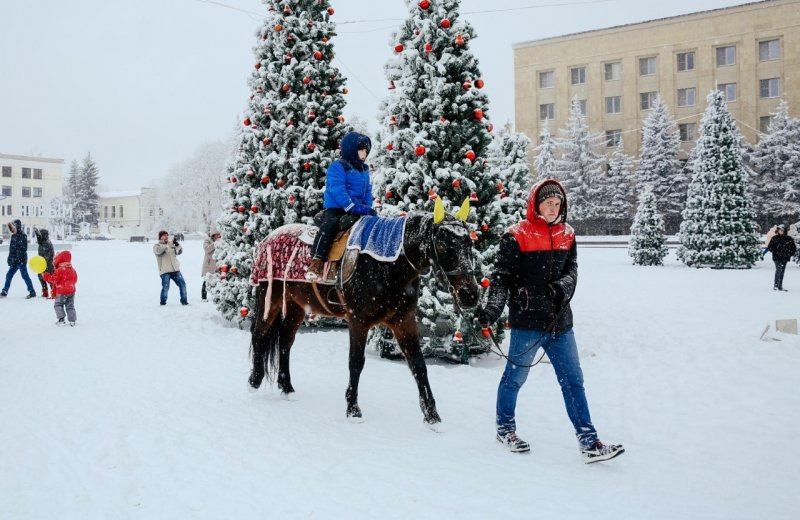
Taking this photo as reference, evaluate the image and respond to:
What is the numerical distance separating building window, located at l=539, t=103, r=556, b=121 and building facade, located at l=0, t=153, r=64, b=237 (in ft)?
201

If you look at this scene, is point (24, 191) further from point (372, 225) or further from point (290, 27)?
point (372, 225)

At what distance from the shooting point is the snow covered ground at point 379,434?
370 cm

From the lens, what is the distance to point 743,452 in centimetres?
457

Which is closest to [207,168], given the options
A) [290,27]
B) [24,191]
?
[24,191]

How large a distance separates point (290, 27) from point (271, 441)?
8.22 m

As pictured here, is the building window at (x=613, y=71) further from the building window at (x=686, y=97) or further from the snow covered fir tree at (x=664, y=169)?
the snow covered fir tree at (x=664, y=169)

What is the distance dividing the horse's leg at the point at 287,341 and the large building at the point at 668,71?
4749 cm

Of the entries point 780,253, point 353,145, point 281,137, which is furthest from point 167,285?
point 780,253

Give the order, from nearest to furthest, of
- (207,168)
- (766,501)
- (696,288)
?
1. (766,501)
2. (696,288)
3. (207,168)

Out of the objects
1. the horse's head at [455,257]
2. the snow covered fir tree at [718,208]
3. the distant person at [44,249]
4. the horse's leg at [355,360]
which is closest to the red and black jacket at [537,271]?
the horse's head at [455,257]

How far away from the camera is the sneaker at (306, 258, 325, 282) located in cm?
580

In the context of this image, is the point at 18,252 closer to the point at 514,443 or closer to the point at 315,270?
the point at 315,270

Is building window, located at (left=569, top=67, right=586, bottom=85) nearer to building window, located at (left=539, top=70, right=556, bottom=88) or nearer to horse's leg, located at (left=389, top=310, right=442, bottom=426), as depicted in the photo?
building window, located at (left=539, top=70, right=556, bottom=88)

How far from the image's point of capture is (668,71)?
47.9 meters
